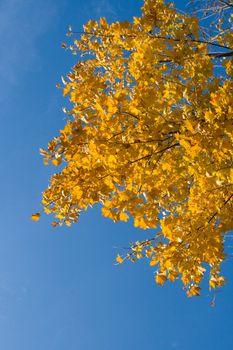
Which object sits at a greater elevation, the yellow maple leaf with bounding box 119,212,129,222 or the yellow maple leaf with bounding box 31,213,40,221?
the yellow maple leaf with bounding box 31,213,40,221

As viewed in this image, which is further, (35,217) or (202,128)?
(35,217)

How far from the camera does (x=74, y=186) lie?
2.92 m

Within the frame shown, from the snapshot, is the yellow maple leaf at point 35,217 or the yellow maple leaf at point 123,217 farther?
the yellow maple leaf at point 35,217

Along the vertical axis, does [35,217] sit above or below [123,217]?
above

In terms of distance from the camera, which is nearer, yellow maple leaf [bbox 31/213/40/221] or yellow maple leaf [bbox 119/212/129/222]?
yellow maple leaf [bbox 119/212/129/222]

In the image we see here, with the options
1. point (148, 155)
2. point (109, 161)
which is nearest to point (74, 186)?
point (109, 161)

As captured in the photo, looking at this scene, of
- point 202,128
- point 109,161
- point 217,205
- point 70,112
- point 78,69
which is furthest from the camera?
point 78,69

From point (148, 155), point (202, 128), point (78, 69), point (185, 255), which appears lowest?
point (185, 255)

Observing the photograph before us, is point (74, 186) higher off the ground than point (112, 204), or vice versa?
point (74, 186)

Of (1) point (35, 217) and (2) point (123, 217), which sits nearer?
(2) point (123, 217)

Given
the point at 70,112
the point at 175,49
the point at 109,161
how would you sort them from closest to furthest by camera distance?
the point at 109,161, the point at 175,49, the point at 70,112

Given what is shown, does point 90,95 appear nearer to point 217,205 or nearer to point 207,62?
point 207,62

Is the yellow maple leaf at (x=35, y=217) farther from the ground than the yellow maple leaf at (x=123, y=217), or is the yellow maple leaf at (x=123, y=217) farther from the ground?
the yellow maple leaf at (x=35, y=217)

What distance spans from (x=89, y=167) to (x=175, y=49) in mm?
1392
